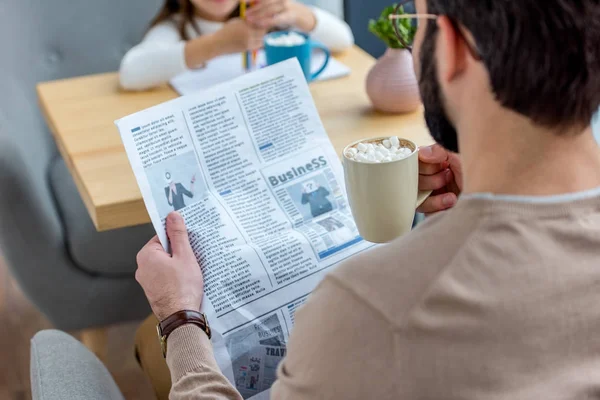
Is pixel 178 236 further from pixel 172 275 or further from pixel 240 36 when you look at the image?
pixel 240 36

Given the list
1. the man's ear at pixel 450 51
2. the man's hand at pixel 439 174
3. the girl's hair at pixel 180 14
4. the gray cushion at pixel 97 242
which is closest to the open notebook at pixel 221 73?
the girl's hair at pixel 180 14

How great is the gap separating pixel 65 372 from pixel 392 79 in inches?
28.1

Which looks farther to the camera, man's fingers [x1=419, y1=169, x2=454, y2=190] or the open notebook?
the open notebook

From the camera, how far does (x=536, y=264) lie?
52cm

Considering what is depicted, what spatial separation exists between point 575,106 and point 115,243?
1.09 metres

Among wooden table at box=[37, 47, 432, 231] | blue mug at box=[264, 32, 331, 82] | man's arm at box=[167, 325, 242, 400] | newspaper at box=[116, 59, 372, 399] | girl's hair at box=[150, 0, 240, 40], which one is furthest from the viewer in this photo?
girl's hair at box=[150, 0, 240, 40]

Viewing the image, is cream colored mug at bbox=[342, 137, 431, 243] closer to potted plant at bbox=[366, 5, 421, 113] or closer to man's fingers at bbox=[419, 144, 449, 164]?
man's fingers at bbox=[419, 144, 449, 164]

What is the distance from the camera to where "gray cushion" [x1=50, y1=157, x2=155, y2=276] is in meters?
1.45

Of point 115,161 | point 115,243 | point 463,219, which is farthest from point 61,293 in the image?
point 463,219

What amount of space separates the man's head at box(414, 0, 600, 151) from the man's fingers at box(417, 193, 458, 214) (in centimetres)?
35

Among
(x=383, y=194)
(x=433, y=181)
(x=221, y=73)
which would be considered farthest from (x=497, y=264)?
(x=221, y=73)

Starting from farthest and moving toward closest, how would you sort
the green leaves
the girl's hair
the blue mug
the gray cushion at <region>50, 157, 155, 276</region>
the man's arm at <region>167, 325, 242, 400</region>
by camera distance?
the girl's hair, the gray cushion at <region>50, 157, 155, 276</region>, the blue mug, the green leaves, the man's arm at <region>167, 325, 242, 400</region>

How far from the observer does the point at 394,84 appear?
1229 millimetres

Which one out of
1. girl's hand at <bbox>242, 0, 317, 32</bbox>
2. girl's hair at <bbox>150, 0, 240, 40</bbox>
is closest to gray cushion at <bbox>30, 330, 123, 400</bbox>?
girl's hand at <bbox>242, 0, 317, 32</bbox>
